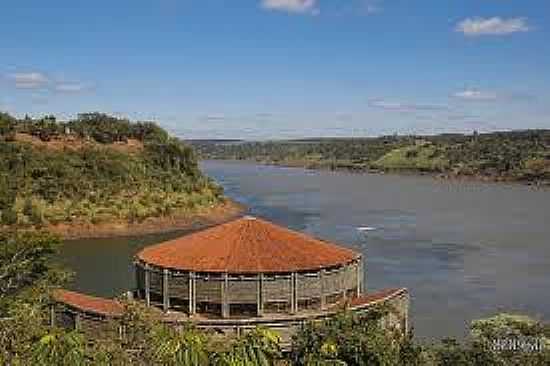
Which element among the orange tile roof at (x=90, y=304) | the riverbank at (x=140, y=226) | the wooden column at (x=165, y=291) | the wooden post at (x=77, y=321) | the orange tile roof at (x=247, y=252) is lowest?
the riverbank at (x=140, y=226)

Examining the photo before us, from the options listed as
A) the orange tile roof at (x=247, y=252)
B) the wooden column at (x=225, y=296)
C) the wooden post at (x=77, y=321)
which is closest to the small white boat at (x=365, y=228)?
the orange tile roof at (x=247, y=252)

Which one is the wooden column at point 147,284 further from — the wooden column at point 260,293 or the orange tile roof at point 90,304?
the wooden column at point 260,293

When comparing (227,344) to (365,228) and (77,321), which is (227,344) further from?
(365,228)

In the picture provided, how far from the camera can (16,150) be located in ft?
303

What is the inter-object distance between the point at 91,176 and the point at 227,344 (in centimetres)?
8114

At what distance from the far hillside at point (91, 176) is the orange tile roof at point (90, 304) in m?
51.3

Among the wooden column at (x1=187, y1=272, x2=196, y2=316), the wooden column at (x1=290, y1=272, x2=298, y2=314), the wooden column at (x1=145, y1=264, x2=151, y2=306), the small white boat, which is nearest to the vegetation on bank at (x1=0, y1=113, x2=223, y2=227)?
the small white boat

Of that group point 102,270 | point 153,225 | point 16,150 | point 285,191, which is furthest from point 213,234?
point 285,191

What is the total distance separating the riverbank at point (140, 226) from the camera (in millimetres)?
80438

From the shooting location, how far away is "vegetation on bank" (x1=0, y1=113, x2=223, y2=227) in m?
84.1

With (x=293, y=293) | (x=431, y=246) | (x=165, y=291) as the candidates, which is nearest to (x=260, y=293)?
(x=293, y=293)

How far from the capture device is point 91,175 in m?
92.8

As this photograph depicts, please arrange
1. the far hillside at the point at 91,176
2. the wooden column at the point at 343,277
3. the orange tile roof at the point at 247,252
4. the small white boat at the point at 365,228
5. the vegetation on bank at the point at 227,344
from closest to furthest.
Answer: the vegetation on bank at the point at 227,344 → the orange tile roof at the point at 247,252 → the wooden column at the point at 343,277 → the small white boat at the point at 365,228 → the far hillside at the point at 91,176

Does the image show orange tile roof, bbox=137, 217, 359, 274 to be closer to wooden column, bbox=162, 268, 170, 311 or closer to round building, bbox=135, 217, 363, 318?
round building, bbox=135, 217, 363, 318
